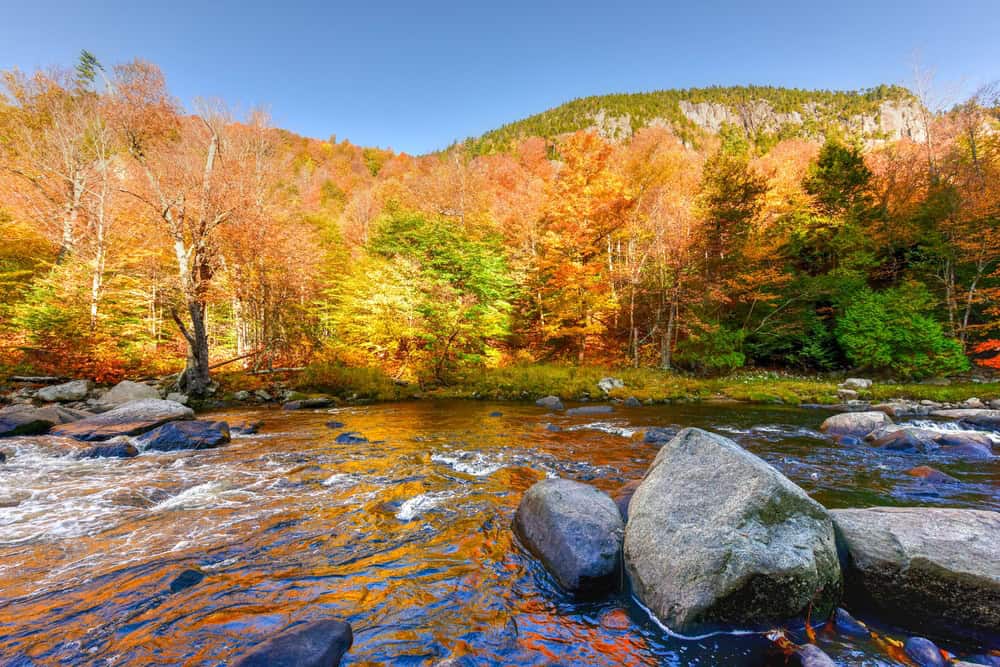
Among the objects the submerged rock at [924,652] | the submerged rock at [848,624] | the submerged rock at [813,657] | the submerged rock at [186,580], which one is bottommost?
the submerged rock at [848,624]

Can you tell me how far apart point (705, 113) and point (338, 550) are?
8964cm

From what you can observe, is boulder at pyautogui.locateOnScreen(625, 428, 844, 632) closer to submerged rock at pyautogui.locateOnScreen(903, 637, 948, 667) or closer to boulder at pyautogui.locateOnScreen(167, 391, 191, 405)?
submerged rock at pyautogui.locateOnScreen(903, 637, 948, 667)

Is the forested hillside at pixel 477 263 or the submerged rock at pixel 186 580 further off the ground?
the forested hillside at pixel 477 263

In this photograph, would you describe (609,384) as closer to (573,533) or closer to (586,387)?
(586,387)

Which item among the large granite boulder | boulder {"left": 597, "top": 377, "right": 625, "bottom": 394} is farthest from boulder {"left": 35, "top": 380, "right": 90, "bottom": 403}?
boulder {"left": 597, "top": 377, "right": 625, "bottom": 394}

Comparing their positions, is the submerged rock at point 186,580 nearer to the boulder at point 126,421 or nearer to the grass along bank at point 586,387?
the boulder at point 126,421

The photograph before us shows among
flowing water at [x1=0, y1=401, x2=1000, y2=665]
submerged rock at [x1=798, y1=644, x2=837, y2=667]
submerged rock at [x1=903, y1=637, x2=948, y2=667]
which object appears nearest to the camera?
submerged rock at [x1=798, y1=644, x2=837, y2=667]

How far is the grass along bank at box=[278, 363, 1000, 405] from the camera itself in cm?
1352

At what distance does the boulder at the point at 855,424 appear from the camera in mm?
8440

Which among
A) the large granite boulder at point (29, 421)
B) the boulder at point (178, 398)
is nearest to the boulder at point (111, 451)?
the large granite boulder at point (29, 421)

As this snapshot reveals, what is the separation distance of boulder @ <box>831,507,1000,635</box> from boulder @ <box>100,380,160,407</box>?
613 inches

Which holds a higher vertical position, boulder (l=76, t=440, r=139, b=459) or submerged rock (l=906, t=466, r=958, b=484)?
boulder (l=76, t=440, r=139, b=459)

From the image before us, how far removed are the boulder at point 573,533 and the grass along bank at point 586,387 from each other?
11125 millimetres

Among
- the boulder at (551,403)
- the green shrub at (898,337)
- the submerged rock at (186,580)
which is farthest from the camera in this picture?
the green shrub at (898,337)
